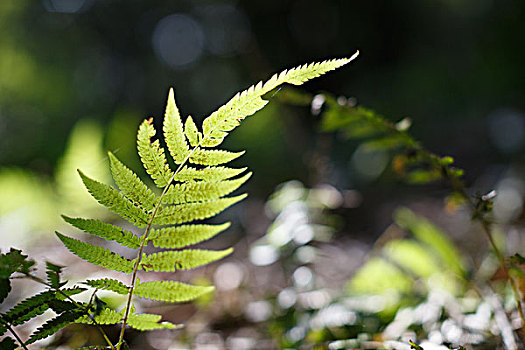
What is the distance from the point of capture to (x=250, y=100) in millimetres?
340

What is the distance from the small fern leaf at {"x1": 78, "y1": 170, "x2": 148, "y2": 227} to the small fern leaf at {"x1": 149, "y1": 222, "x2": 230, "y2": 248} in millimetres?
22

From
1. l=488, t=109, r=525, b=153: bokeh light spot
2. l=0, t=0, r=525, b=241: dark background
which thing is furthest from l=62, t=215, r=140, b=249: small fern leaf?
l=488, t=109, r=525, b=153: bokeh light spot

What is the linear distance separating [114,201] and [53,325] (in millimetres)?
113

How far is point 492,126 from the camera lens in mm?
4496

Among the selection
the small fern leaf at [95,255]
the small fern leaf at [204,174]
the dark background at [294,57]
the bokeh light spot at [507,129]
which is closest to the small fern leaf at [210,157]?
the small fern leaf at [204,174]

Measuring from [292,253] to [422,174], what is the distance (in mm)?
354

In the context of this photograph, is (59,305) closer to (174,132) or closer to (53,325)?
(53,325)

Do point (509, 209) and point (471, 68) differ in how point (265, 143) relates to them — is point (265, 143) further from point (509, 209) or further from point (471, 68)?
point (471, 68)

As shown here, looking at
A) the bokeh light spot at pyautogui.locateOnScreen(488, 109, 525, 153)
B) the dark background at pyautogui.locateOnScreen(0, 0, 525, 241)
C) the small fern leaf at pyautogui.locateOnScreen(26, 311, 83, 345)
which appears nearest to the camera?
the small fern leaf at pyautogui.locateOnScreen(26, 311, 83, 345)

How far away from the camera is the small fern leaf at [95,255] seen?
1.12 feet

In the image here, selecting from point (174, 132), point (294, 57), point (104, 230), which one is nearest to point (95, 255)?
point (104, 230)

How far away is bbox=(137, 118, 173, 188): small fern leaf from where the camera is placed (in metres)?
0.35

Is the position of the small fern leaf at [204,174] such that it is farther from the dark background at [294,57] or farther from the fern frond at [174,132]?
the dark background at [294,57]

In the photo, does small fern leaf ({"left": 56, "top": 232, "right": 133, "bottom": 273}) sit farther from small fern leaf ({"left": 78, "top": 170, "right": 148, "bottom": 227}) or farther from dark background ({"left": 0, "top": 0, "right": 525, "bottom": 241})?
dark background ({"left": 0, "top": 0, "right": 525, "bottom": 241})
